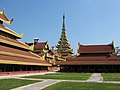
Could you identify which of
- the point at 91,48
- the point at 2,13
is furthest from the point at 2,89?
the point at 91,48

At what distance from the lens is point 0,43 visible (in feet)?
113

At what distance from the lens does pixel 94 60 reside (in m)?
50.4

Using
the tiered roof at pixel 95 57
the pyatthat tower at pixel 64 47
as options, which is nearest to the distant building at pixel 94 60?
the tiered roof at pixel 95 57

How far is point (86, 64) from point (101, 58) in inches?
182

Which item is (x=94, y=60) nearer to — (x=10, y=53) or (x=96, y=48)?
(x=96, y=48)

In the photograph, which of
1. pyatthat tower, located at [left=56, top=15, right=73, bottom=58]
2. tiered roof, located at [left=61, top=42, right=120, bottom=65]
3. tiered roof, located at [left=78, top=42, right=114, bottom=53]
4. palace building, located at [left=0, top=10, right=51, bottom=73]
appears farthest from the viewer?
pyatthat tower, located at [left=56, top=15, right=73, bottom=58]

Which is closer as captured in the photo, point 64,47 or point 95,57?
point 95,57

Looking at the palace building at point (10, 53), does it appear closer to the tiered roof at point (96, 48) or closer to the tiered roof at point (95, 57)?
the tiered roof at point (95, 57)

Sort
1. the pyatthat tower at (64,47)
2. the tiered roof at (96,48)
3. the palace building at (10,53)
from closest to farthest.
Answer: the palace building at (10,53) → the tiered roof at (96,48) → the pyatthat tower at (64,47)

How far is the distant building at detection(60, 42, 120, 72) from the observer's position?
48.9 m

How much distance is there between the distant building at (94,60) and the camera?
160ft

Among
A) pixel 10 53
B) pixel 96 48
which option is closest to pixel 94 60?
pixel 96 48

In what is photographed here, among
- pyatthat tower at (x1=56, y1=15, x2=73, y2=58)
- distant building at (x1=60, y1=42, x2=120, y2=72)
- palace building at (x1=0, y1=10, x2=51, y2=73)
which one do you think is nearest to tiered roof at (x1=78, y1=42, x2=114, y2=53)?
distant building at (x1=60, y1=42, x2=120, y2=72)

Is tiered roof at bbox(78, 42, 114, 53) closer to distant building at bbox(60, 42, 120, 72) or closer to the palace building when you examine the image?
distant building at bbox(60, 42, 120, 72)
